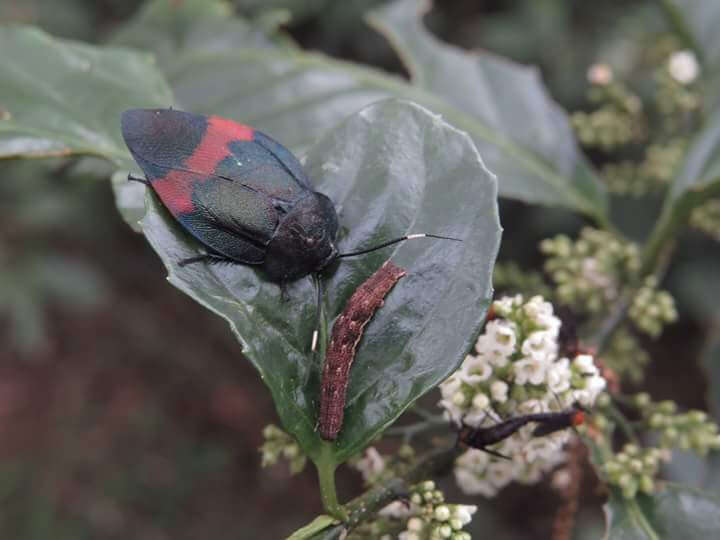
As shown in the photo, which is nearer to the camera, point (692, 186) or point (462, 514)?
point (462, 514)

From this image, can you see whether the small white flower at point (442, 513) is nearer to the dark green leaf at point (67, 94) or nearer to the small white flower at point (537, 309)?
the small white flower at point (537, 309)

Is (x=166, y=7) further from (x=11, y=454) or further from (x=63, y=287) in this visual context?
(x=11, y=454)

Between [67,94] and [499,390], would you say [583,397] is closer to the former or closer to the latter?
[499,390]

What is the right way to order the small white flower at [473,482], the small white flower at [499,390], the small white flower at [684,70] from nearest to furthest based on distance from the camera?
1. the small white flower at [499,390]
2. the small white flower at [473,482]
3. the small white flower at [684,70]

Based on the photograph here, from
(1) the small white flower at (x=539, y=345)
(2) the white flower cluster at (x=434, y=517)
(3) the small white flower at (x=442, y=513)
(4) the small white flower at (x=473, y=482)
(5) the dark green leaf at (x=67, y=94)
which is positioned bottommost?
(4) the small white flower at (x=473, y=482)

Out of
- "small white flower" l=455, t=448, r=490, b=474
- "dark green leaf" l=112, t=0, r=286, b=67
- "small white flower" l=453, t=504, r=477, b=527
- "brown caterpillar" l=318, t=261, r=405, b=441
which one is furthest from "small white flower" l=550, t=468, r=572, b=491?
"dark green leaf" l=112, t=0, r=286, b=67

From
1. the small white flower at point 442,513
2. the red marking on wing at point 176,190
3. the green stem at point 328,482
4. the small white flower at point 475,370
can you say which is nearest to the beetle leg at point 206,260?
the red marking on wing at point 176,190

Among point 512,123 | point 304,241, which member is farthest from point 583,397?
point 512,123
